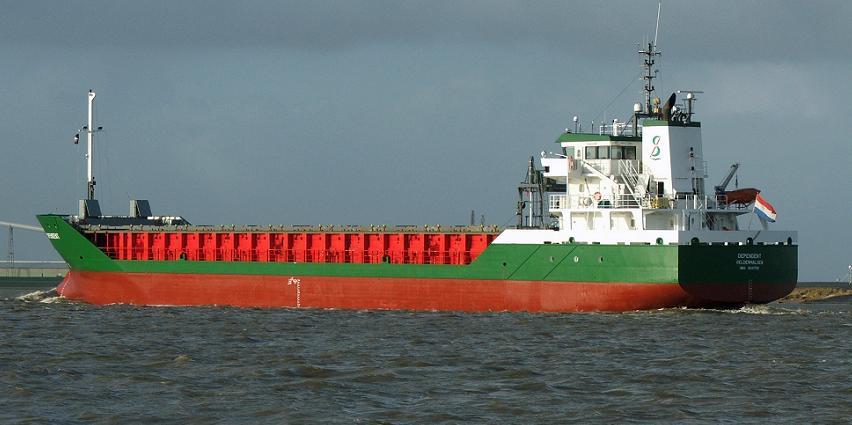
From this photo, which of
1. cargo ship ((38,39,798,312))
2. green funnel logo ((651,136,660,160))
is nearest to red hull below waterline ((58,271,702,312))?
cargo ship ((38,39,798,312))

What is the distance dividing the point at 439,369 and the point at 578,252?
45.1ft

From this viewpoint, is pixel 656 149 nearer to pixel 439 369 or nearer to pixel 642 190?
pixel 642 190

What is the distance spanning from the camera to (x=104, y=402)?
2512 cm

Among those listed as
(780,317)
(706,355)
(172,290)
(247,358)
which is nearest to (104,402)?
(247,358)

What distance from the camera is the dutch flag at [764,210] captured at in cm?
4212

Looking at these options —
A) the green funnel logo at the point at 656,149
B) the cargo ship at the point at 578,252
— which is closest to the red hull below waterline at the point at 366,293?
the cargo ship at the point at 578,252

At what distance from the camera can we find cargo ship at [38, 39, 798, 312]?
134ft

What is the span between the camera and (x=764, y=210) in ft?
139

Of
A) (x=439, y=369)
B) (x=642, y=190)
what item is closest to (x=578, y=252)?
(x=642, y=190)

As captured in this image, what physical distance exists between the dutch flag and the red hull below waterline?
3769 mm

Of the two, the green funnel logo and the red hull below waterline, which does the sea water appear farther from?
the green funnel logo

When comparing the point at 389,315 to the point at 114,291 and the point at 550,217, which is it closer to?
the point at 550,217

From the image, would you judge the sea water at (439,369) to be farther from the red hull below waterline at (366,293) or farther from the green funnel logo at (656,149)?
the green funnel logo at (656,149)

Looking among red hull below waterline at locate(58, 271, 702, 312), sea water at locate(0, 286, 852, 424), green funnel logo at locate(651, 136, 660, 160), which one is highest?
green funnel logo at locate(651, 136, 660, 160)
